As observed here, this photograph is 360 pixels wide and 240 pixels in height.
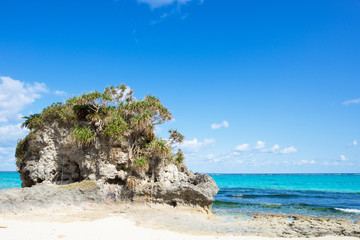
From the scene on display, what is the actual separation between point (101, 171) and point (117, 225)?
460cm

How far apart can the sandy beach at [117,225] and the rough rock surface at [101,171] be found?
0.95 metres

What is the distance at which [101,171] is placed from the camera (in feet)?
50.4

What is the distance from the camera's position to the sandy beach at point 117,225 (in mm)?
9820

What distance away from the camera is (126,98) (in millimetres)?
16766

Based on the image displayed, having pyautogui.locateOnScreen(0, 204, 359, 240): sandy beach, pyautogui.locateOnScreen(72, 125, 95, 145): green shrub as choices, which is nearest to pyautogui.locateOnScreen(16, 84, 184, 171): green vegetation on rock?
pyautogui.locateOnScreen(72, 125, 95, 145): green shrub

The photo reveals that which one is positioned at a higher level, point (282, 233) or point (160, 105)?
point (160, 105)

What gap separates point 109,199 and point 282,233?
9.69m

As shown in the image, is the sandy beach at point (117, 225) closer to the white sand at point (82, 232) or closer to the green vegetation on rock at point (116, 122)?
the white sand at point (82, 232)

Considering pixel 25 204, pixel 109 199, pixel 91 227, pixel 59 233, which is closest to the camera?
pixel 59 233

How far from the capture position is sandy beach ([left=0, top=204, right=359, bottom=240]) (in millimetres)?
9820

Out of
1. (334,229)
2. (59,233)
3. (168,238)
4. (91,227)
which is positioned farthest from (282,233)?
(59,233)

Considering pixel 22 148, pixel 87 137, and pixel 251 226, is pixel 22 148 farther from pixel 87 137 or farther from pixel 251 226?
pixel 251 226

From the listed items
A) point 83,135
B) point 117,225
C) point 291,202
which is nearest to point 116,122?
point 83,135

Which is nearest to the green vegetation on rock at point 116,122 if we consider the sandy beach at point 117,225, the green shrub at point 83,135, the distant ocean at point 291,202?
the green shrub at point 83,135
